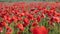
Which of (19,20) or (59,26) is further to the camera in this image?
(59,26)

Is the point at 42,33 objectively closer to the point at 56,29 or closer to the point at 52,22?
the point at 52,22

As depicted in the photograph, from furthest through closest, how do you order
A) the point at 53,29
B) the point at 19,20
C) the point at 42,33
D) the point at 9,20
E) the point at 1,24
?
the point at 53,29, the point at 19,20, the point at 9,20, the point at 1,24, the point at 42,33

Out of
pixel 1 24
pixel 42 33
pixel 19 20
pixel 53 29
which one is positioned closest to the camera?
pixel 42 33

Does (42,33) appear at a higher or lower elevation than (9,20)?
higher

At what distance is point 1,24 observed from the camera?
8.32 ft

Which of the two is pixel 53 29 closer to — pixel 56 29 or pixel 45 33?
pixel 56 29

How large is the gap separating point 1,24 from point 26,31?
1.91 feet

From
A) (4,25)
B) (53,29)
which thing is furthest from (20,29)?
(53,29)

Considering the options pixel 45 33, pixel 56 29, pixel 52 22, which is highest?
pixel 45 33

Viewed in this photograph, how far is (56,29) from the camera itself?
3.41 metres

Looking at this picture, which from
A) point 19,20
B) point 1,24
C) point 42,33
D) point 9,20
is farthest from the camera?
point 19,20

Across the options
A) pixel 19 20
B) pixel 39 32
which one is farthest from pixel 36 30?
pixel 19 20

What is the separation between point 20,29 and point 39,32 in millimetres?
1055

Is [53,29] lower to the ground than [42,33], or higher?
lower
